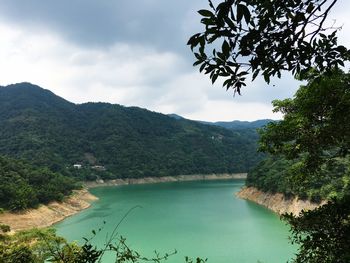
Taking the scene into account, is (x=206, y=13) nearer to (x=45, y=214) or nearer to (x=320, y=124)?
(x=320, y=124)

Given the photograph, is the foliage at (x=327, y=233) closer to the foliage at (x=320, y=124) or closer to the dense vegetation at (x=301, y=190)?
the foliage at (x=320, y=124)

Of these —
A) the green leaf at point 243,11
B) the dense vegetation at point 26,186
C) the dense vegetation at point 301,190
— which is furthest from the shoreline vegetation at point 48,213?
the green leaf at point 243,11

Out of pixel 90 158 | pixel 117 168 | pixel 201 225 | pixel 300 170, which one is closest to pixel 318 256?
pixel 300 170

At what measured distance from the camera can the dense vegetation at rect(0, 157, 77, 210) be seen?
107 feet

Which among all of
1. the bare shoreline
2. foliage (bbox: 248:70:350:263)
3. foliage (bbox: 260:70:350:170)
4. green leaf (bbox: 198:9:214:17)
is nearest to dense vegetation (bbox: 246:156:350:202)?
foliage (bbox: 248:70:350:263)

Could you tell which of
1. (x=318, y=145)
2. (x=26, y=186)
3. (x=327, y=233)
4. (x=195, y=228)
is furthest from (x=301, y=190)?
(x=26, y=186)

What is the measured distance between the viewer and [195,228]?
98.5ft

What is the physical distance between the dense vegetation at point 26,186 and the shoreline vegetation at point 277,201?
2249cm

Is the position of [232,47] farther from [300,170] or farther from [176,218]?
[176,218]

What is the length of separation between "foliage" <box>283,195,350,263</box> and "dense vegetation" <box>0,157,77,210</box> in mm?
31806

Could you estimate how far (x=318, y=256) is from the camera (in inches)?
183

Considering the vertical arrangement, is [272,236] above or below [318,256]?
below

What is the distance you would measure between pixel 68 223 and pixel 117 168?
47.6m

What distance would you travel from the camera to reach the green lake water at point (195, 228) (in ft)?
71.4
